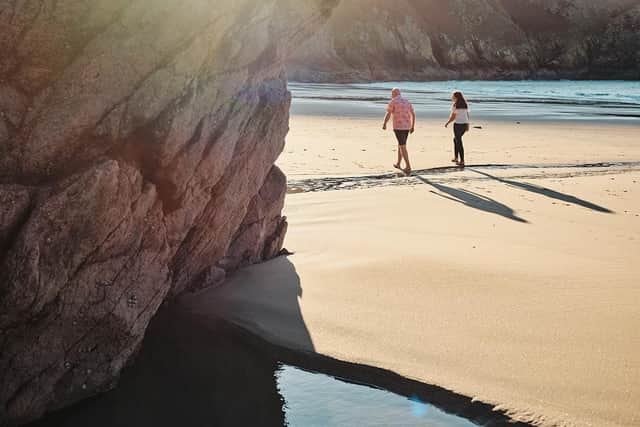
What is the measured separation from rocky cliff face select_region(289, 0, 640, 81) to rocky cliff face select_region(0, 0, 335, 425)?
1779 inches

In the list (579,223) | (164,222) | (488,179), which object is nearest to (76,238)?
(164,222)

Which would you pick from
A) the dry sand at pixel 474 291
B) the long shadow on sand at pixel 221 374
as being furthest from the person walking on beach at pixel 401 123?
the long shadow on sand at pixel 221 374

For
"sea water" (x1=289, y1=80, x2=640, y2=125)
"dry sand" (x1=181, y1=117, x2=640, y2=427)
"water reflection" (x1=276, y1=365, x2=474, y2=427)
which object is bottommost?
"water reflection" (x1=276, y1=365, x2=474, y2=427)

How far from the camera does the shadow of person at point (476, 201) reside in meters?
9.38

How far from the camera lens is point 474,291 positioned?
6113 mm

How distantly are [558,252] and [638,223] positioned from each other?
2.02 meters

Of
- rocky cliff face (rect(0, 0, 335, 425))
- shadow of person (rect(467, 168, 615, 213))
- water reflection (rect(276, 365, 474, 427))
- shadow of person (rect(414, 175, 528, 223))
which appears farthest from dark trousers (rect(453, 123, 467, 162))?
water reflection (rect(276, 365, 474, 427))

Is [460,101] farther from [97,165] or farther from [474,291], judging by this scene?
[97,165]

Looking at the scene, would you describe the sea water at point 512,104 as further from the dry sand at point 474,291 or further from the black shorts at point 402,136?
the dry sand at point 474,291

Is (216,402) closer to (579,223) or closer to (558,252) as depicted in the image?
(558,252)

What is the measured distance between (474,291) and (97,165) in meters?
3.42

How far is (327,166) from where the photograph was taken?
43.5 feet

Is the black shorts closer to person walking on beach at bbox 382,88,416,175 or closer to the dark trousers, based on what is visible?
person walking on beach at bbox 382,88,416,175

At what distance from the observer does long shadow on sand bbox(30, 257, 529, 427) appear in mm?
4402
